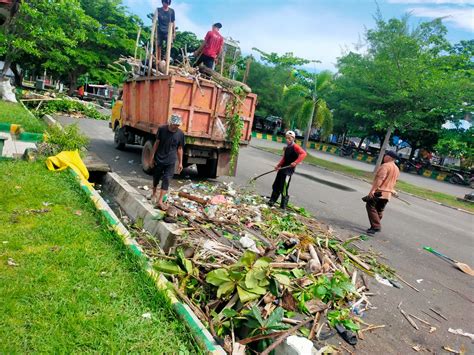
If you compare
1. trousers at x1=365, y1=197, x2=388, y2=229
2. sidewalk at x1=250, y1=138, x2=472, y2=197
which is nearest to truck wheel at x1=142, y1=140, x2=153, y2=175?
trousers at x1=365, y1=197, x2=388, y2=229

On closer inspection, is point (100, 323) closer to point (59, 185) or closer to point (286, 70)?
point (59, 185)

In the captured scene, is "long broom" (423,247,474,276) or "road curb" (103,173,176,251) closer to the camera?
"road curb" (103,173,176,251)

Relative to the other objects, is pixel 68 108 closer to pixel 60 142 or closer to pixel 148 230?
pixel 60 142

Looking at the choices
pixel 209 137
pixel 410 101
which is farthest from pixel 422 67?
pixel 209 137

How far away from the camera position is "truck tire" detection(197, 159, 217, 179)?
936cm

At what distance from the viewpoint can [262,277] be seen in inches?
138

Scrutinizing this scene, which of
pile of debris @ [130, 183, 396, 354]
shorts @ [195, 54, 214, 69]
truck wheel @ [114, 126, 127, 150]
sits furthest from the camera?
truck wheel @ [114, 126, 127, 150]

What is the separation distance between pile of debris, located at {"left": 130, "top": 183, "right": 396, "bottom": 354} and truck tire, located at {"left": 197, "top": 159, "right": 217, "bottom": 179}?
123 inches

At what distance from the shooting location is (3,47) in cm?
1880

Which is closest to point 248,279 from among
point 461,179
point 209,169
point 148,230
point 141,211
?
point 148,230

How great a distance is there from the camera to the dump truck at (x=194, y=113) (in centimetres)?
765

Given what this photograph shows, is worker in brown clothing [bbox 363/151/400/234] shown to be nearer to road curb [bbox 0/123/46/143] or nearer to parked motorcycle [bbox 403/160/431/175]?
road curb [bbox 0/123/46/143]

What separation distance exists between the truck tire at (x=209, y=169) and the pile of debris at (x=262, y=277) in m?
3.12

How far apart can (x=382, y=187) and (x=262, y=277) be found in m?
4.82
